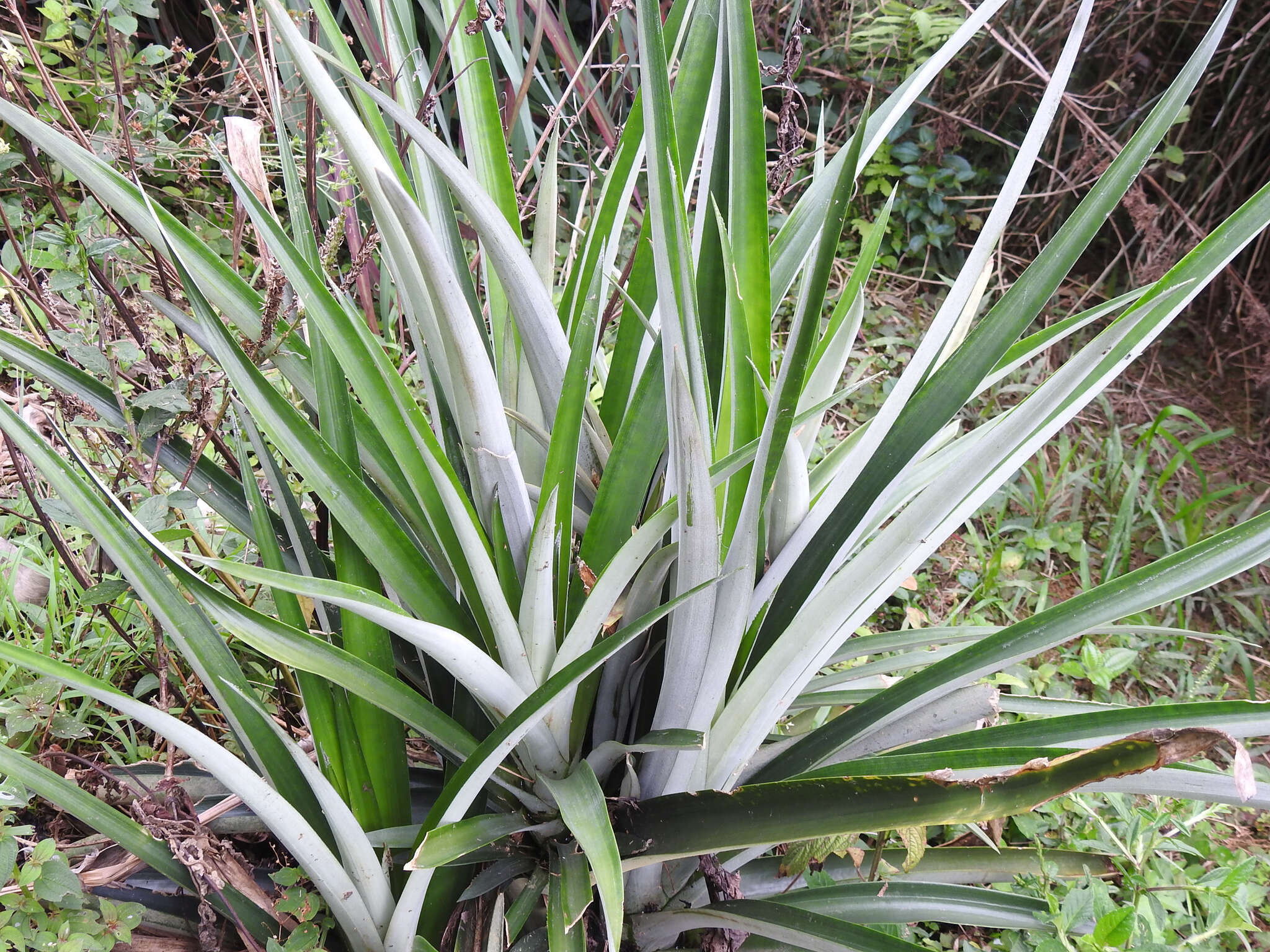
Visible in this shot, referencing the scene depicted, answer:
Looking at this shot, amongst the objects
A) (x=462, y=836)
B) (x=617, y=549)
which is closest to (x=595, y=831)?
(x=462, y=836)

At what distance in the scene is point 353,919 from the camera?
0.73m

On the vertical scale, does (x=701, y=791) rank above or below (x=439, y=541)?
below

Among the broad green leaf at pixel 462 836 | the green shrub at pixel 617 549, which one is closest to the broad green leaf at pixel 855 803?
the green shrub at pixel 617 549

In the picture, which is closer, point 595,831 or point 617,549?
point 595,831

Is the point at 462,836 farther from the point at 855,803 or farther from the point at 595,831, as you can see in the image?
the point at 855,803

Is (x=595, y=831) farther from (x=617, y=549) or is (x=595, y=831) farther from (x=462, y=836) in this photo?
(x=617, y=549)

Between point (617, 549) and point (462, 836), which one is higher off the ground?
point (617, 549)

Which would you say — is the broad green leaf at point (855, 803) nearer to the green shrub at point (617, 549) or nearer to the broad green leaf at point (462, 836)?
the green shrub at point (617, 549)

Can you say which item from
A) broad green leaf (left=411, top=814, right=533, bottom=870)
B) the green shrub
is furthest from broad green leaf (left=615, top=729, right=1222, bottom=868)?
broad green leaf (left=411, top=814, right=533, bottom=870)

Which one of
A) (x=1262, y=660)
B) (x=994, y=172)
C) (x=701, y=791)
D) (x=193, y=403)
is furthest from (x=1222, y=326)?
(x=193, y=403)

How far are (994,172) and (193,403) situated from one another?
2.60 meters

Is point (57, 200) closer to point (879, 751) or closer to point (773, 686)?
point (773, 686)

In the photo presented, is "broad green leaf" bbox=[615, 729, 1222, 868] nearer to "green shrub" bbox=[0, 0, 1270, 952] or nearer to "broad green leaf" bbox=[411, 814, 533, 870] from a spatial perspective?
"green shrub" bbox=[0, 0, 1270, 952]

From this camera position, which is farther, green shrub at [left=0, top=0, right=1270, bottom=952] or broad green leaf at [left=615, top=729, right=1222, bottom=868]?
green shrub at [left=0, top=0, right=1270, bottom=952]
